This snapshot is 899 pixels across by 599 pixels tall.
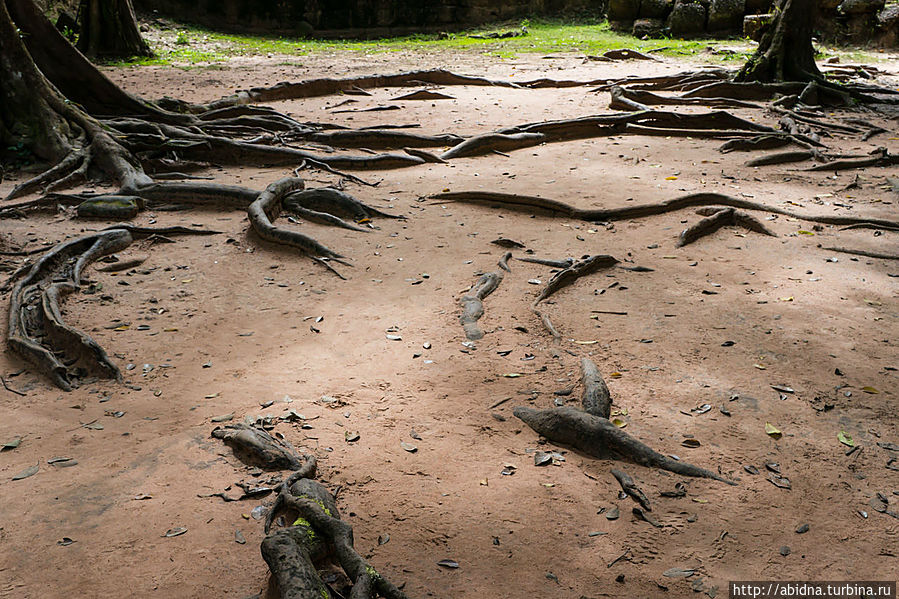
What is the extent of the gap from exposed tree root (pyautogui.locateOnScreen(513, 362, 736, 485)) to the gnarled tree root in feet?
3.95

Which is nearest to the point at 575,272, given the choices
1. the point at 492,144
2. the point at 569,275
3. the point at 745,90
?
the point at 569,275

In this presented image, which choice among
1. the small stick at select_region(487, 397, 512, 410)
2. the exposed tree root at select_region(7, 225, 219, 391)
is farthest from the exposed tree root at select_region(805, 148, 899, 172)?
the exposed tree root at select_region(7, 225, 219, 391)

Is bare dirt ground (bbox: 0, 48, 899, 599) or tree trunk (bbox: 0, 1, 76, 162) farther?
tree trunk (bbox: 0, 1, 76, 162)

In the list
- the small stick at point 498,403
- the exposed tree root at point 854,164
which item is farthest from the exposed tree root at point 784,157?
the small stick at point 498,403

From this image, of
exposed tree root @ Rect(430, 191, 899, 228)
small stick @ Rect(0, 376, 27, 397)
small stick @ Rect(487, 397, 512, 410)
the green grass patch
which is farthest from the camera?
the green grass patch

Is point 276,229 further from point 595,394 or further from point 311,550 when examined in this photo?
point 311,550

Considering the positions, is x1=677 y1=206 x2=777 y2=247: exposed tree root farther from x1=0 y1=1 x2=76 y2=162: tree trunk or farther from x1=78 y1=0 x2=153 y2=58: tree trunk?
x1=78 y1=0 x2=153 y2=58: tree trunk

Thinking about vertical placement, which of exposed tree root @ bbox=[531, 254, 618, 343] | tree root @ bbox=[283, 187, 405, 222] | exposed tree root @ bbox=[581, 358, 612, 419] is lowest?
exposed tree root @ bbox=[581, 358, 612, 419]

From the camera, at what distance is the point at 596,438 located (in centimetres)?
349

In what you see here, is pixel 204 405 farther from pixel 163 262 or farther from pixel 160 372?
pixel 163 262

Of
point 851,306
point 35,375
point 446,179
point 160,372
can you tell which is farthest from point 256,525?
point 446,179

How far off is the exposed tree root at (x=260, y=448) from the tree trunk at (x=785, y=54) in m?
12.4

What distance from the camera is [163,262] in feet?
20.4

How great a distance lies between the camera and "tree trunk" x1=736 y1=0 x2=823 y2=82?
1245 cm
